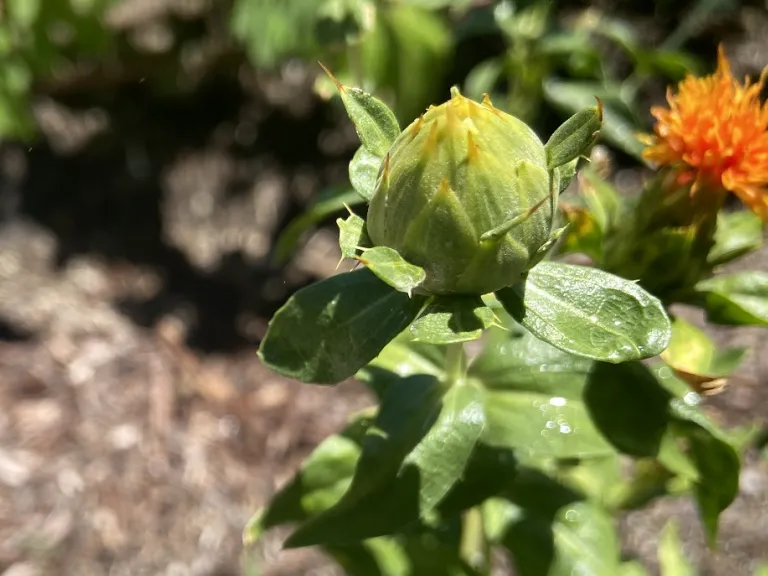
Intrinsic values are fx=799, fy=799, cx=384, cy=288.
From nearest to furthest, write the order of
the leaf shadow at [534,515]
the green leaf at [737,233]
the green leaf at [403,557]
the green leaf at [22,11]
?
the green leaf at [737,233] < the leaf shadow at [534,515] < the green leaf at [403,557] < the green leaf at [22,11]

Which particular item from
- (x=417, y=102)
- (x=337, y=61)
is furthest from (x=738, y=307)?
(x=417, y=102)

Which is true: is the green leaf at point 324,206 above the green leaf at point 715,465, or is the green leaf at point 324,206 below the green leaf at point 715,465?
above

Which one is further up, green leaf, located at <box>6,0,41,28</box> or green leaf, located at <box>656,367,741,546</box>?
green leaf, located at <box>6,0,41,28</box>

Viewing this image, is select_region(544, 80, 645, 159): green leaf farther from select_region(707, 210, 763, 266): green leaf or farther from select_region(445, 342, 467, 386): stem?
select_region(445, 342, 467, 386): stem

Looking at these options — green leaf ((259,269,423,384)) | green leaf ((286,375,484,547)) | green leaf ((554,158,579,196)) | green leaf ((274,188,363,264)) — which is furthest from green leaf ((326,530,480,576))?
green leaf ((554,158,579,196))

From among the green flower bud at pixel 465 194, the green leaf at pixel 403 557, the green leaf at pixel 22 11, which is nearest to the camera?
the green flower bud at pixel 465 194

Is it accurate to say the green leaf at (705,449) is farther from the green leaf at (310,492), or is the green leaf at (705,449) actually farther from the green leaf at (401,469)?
the green leaf at (310,492)

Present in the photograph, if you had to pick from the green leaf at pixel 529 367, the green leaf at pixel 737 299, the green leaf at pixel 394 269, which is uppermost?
the green leaf at pixel 394 269

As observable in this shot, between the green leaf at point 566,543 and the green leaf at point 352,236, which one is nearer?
the green leaf at point 352,236

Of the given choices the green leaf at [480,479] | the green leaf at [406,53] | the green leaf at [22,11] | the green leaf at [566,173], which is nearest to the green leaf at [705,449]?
the green leaf at [480,479]
